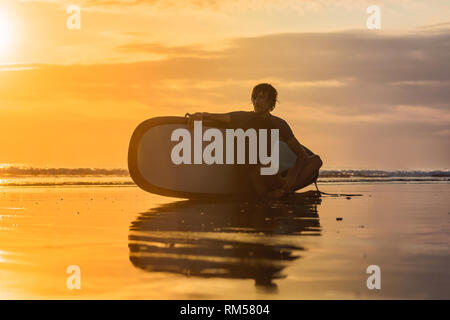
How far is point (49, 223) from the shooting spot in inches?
396

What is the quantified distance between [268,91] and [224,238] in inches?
203

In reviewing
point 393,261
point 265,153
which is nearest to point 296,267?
point 393,261

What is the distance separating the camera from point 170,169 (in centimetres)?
1403

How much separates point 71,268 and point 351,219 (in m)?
4.95

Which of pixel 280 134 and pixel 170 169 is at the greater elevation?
pixel 280 134

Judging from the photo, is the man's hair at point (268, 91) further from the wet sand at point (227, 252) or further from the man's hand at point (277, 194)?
the wet sand at point (227, 252)

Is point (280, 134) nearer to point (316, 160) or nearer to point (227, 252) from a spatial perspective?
point (316, 160)

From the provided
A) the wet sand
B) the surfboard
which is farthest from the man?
the wet sand

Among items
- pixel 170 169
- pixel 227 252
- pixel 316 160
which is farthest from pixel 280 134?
pixel 227 252

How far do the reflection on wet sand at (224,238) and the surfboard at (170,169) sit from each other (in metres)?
1.28

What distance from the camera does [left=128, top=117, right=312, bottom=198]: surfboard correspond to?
13867 mm

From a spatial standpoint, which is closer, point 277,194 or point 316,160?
point 277,194
